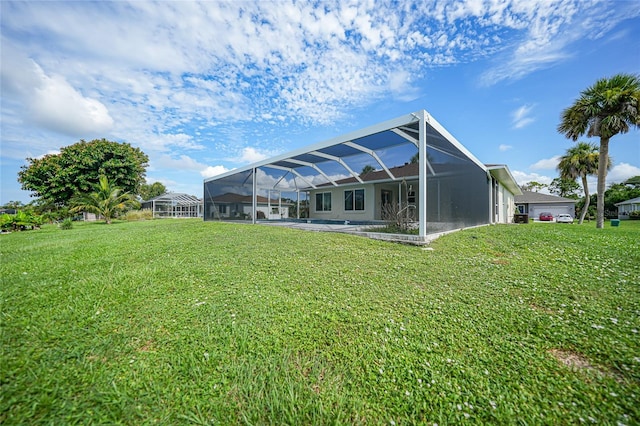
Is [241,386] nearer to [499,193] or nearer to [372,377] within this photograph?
[372,377]

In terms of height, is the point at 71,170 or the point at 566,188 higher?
the point at 71,170

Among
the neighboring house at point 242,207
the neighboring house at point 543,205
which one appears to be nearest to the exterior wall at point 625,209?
the neighboring house at point 543,205

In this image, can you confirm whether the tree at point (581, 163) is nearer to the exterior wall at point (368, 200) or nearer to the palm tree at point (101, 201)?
the exterior wall at point (368, 200)

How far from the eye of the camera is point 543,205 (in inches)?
1238

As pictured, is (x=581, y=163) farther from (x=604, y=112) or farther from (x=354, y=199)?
(x=354, y=199)

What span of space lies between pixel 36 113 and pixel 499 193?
27.0 metres

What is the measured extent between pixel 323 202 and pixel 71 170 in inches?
916

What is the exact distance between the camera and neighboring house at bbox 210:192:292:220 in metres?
14.3

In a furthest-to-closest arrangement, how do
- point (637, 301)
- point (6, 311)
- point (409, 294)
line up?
point (409, 294)
point (637, 301)
point (6, 311)

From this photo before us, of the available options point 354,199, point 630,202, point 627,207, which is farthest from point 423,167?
point 627,207

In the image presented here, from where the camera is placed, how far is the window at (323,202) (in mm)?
17516

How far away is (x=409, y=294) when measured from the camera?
3.31m

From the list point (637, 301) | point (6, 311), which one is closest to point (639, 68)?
point (637, 301)

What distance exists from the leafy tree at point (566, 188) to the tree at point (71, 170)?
60886 mm
